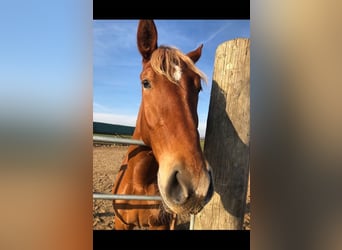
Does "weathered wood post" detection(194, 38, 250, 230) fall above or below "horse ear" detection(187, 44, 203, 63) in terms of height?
below

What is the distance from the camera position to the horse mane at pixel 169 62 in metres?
1.46

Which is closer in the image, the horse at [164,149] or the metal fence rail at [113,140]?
the horse at [164,149]

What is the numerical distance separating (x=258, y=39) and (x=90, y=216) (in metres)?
0.55

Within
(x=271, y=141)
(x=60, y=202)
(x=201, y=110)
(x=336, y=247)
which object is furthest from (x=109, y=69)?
(x=336, y=247)

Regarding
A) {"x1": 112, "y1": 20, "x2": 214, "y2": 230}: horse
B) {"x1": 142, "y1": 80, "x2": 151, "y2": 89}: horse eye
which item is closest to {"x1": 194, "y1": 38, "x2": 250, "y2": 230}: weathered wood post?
{"x1": 112, "y1": 20, "x2": 214, "y2": 230}: horse

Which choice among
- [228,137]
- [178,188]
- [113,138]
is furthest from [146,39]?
[178,188]

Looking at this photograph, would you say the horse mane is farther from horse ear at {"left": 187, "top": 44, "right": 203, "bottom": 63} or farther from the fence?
the fence

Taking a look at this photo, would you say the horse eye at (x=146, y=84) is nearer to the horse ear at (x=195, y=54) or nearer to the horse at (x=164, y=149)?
the horse at (x=164, y=149)

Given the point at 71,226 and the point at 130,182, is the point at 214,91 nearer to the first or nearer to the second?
the point at 130,182

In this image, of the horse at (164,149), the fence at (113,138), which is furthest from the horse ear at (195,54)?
the fence at (113,138)

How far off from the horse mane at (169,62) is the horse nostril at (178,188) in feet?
1.32

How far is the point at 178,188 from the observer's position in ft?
4.53

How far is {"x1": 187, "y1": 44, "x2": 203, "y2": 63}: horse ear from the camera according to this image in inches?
60.1

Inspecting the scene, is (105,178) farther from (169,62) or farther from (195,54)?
(195,54)
